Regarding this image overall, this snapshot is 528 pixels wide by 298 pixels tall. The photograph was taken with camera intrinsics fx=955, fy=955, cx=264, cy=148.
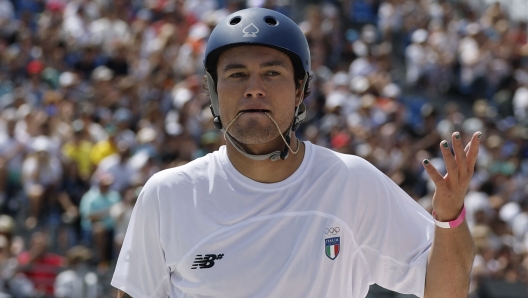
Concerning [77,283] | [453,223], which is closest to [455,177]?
[453,223]

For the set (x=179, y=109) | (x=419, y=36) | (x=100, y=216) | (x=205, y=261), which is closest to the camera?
(x=205, y=261)

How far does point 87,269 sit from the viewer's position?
436 inches

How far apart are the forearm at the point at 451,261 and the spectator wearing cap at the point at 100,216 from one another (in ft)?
26.4

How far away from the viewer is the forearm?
3881 millimetres

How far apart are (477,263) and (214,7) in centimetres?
873

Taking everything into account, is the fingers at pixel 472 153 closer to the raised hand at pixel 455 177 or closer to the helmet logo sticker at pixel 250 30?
the raised hand at pixel 455 177

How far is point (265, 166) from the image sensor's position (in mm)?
4160

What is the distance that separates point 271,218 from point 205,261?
329 millimetres

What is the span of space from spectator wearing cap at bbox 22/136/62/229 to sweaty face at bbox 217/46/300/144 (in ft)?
27.6

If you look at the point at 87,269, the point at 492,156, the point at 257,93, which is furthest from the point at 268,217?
the point at 492,156

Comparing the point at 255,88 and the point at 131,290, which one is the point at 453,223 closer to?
the point at 255,88

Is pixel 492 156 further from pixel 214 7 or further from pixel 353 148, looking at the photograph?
pixel 214 7

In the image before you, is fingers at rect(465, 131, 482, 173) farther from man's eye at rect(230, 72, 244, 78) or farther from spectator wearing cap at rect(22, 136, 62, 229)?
spectator wearing cap at rect(22, 136, 62, 229)

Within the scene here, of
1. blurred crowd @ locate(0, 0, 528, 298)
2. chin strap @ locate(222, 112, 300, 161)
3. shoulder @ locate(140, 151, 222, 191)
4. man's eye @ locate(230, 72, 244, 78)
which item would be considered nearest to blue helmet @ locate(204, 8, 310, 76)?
man's eye @ locate(230, 72, 244, 78)
